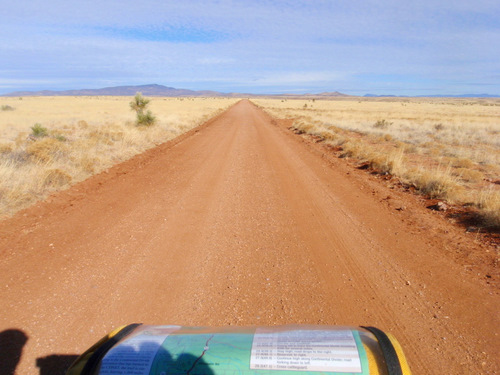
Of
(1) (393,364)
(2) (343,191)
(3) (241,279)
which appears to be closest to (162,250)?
(3) (241,279)

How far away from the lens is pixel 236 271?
12.8ft

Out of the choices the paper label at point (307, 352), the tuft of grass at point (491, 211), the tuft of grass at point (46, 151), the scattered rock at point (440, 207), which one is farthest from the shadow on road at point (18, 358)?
the tuft of grass at point (46, 151)

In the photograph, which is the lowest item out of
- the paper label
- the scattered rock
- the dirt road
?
the dirt road

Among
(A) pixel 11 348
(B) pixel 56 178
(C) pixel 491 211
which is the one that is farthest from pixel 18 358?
(C) pixel 491 211

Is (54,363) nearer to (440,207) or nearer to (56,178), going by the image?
(56,178)

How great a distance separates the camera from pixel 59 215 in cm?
569

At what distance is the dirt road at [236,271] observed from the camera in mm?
2855

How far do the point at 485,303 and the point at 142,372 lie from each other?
3678 millimetres

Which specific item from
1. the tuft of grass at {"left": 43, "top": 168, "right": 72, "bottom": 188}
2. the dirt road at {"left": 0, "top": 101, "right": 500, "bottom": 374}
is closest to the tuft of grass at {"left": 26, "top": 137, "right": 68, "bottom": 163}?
the tuft of grass at {"left": 43, "top": 168, "right": 72, "bottom": 188}

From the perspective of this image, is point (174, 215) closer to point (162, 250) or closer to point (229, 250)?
point (162, 250)

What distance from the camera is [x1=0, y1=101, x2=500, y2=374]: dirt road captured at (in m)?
2.86

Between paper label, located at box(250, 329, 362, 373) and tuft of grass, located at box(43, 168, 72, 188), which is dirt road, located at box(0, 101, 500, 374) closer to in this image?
tuft of grass, located at box(43, 168, 72, 188)

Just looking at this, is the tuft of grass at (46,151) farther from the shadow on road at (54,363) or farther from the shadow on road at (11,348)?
the shadow on road at (54,363)

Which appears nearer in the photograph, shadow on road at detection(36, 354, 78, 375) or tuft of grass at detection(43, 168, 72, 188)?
shadow on road at detection(36, 354, 78, 375)
